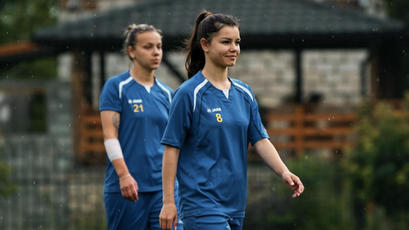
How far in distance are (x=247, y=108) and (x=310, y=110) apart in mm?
11937

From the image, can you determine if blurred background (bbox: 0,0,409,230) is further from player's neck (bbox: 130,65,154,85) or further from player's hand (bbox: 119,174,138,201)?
player's hand (bbox: 119,174,138,201)

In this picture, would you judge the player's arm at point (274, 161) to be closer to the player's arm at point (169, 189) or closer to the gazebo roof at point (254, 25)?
the player's arm at point (169, 189)

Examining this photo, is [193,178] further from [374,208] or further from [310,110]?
[310,110]

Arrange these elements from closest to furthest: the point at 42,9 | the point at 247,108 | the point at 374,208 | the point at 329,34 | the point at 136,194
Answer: the point at 247,108, the point at 136,194, the point at 374,208, the point at 329,34, the point at 42,9

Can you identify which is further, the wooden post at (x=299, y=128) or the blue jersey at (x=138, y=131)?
the wooden post at (x=299, y=128)

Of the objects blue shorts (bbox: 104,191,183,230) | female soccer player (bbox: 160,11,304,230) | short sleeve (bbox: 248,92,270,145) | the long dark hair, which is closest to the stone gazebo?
blue shorts (bbox: 104,191,183,230)

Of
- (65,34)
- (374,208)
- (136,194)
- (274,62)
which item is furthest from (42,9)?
(136,194)

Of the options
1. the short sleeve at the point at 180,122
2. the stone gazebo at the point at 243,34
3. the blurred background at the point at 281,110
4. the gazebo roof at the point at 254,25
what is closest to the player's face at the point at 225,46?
the short sleeve at the point at 180,122

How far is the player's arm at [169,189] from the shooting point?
433 centimetres

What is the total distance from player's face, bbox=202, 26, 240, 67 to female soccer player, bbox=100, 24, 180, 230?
140 cm

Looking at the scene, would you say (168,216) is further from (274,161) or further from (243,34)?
(243,34)

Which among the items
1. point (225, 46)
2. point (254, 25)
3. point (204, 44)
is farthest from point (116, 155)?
point (254, 25)

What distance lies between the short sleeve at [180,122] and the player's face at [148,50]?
1492mm

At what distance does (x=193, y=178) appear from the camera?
4410 mm
